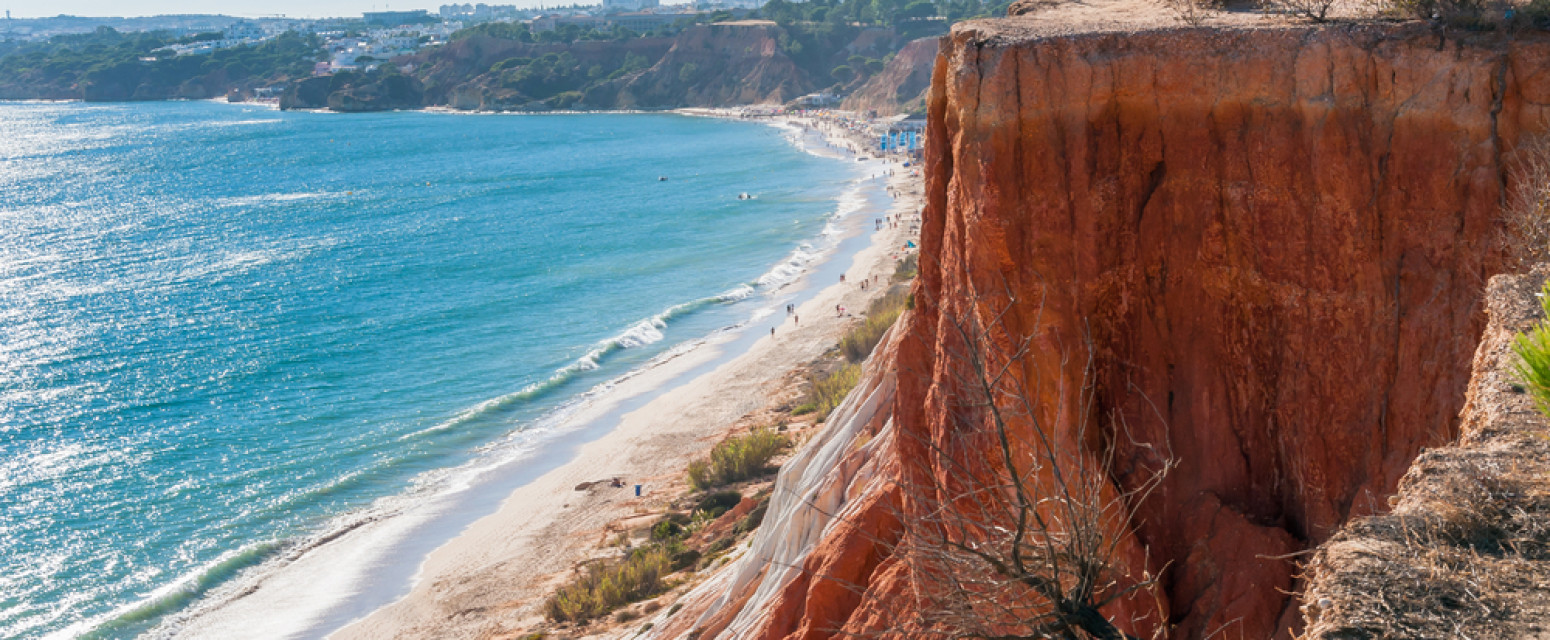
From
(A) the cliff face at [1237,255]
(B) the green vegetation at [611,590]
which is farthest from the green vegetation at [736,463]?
(A) the cliff face at [1237,255]

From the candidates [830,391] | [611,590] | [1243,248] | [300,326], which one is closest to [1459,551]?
[1243,248]

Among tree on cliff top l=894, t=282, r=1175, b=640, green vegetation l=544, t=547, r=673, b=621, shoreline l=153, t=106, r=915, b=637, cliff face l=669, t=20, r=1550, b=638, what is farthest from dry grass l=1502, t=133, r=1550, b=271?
shoreline l=153, t=106, r=915, b=637

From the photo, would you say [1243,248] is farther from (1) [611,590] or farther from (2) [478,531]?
(2) [478,531]

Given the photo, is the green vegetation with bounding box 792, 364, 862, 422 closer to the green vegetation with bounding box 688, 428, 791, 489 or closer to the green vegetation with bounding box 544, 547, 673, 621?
the green vegetation with bounding box 688, 428, 791, 489

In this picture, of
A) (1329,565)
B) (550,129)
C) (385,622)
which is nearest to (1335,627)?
(1329,565)

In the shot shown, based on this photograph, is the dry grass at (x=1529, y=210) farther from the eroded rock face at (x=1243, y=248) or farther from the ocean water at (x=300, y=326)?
the ocean water at (x=300, y=326)

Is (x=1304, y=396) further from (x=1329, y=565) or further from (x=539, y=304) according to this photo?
(x=539, y=304)
